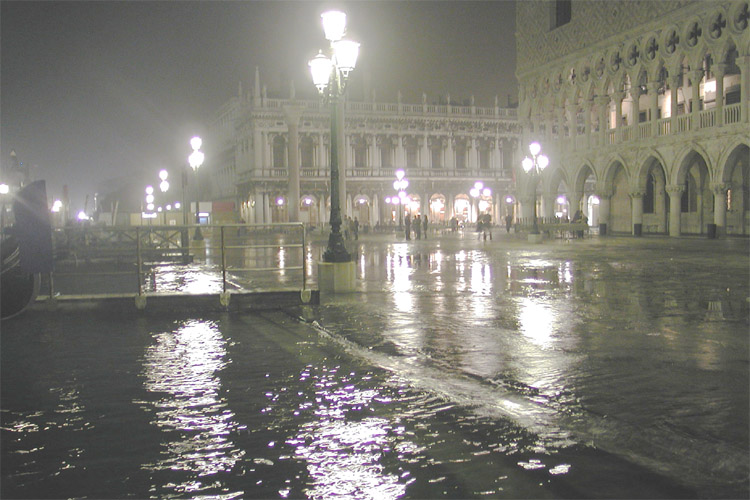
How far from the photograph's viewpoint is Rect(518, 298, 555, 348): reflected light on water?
7.77m

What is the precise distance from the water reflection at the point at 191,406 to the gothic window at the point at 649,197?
3693 cm

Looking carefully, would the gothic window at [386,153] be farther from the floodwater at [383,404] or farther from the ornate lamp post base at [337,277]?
the floodwater at [383,404]

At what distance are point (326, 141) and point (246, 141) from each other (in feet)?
27.7

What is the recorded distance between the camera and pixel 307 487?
356 cm

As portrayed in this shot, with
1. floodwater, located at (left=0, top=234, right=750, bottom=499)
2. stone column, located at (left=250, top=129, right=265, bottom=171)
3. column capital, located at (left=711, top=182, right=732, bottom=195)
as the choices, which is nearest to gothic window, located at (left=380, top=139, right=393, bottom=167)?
stone column, located at (left=250, top=129, right=265, bottom=171)

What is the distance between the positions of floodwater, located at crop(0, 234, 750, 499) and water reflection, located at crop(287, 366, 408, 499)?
0.02 meters

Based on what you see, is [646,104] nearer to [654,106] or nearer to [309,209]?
[654,106]

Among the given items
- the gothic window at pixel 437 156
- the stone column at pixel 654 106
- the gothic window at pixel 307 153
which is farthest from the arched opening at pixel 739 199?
the gothic window at pixel 307 153

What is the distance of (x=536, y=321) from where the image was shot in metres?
9.02

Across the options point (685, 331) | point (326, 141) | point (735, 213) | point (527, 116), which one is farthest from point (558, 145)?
point (685, 331)

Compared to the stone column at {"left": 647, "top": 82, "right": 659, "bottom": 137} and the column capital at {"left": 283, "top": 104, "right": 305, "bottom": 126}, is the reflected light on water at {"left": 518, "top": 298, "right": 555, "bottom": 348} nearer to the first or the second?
the stone column at {"left": 647, "top": 82, "right": 659, "bottom": 137}

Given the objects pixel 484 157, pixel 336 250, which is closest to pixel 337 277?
pixel 336 250

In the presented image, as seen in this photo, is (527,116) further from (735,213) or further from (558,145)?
(735,213)

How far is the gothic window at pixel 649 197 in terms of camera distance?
40.4 meters
